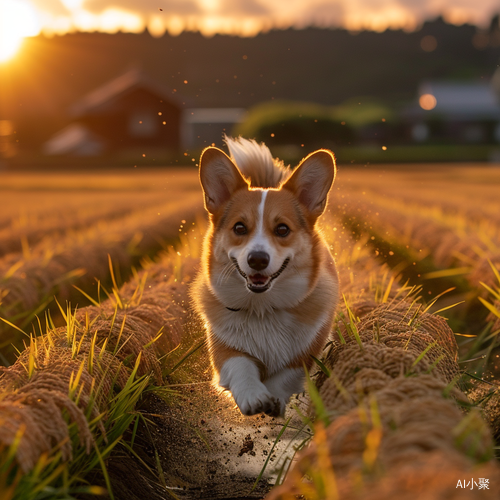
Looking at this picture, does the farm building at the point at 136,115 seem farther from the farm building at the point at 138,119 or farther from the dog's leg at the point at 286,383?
the dog's leg at the point at 286,383

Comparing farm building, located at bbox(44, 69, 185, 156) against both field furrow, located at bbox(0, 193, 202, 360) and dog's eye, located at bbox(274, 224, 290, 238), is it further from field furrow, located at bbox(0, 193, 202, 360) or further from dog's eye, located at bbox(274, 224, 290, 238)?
dog's eye, located at bbox(274, 224, 290, 238)

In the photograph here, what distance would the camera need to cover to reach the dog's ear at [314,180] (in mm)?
3664

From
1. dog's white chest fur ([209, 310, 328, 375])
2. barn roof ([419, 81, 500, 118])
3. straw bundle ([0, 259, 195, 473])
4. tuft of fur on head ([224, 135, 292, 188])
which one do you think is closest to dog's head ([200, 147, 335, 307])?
dog's white chest fur ([209, 310, 328, 375])

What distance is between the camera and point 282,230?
3.53 metres

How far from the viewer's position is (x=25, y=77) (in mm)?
61469

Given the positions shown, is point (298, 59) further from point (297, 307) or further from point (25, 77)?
point (297, 307)

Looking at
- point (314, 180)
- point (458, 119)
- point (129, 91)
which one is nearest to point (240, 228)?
point (314, 180)

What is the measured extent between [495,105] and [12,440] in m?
67.8

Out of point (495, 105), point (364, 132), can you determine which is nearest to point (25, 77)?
point (364, 132)

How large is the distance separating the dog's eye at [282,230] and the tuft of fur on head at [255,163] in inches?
33.8

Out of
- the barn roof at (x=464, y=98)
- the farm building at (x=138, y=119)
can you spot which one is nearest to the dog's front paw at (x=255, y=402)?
the farm building at (x=138, y=119)

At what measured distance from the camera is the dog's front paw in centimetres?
299

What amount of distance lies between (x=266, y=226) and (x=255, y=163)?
3.33 feet

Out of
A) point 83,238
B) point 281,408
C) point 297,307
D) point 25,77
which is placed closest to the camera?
point 281,408
